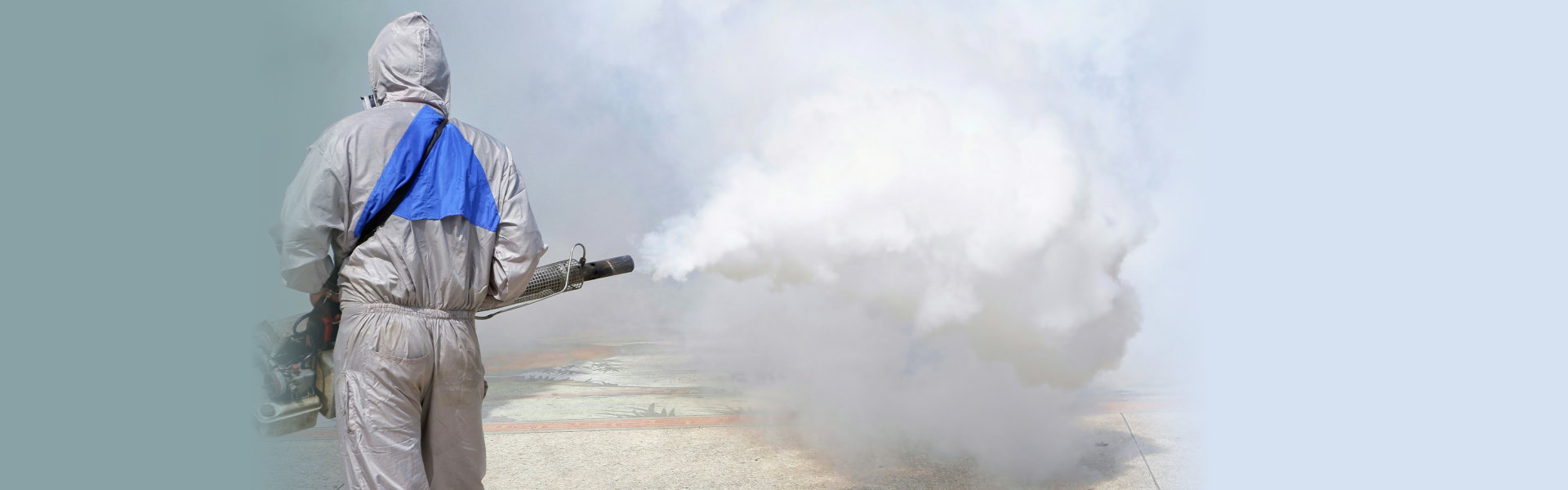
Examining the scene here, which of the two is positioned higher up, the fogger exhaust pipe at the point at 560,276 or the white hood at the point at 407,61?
the white hood at the point at 407,61

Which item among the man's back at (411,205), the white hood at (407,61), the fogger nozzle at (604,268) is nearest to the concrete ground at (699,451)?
the fogger nozzle at (604,268)

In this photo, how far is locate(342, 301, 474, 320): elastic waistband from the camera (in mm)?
2250

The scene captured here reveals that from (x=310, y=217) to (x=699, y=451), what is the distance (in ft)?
10.2

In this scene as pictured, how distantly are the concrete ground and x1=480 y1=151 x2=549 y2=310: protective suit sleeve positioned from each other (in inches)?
85.9

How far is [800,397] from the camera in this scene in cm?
594

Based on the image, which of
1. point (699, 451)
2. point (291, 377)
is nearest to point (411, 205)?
point (291, 377)

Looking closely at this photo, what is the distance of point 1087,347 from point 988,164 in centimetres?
96

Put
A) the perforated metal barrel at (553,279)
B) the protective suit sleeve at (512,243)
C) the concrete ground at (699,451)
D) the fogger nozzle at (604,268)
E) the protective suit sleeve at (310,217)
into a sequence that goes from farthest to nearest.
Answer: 1. the concrete ground at (699,451)
2. the fogger nozzle at (604,268)
3. the perforated metal barrel at (553,279)
4. the protective suit sleeve at (512,243)
5. the protective suit sleeve at (310,217)

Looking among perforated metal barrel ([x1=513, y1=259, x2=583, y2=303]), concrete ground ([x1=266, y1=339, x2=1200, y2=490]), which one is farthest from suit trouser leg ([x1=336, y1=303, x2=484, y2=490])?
concrete ground ([x1=266, y1=339, x2=1200, y2=490])

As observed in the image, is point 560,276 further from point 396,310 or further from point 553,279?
point 396,310

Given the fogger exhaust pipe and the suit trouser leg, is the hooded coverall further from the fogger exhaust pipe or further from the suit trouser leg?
the fogger exhaust pipe

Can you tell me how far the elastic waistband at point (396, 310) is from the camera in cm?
225

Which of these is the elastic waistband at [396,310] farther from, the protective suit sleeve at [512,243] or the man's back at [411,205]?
the protective suit sleeve at [512,243]

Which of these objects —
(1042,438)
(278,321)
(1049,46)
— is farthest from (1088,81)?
(278,321)
